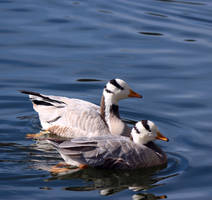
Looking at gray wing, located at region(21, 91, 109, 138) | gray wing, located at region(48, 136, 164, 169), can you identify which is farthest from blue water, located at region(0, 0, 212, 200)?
gray wing, located at region(21, 91, 109, 138)

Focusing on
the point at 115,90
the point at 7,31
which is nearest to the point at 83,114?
the point at 115,90

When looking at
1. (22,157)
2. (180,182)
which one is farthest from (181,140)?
(22,157)

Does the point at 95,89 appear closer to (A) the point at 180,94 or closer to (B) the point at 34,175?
(A) the point at 180,94

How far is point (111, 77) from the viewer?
1457 cm

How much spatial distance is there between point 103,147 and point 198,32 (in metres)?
9.20

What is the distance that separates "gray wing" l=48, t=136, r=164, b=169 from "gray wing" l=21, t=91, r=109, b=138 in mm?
1295

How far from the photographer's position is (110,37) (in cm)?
1755

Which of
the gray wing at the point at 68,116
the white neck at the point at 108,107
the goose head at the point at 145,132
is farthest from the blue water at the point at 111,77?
the white neck at the point at 108,107

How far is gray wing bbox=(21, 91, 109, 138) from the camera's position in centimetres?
1150

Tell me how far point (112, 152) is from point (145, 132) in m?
0.72

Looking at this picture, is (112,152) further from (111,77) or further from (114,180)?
(111,77)

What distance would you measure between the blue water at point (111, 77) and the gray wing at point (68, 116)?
453mm

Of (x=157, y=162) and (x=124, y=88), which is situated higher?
(x=124, y=88)

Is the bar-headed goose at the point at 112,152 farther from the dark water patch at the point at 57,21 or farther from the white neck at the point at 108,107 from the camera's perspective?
the dark water patch at the point at 57,21
